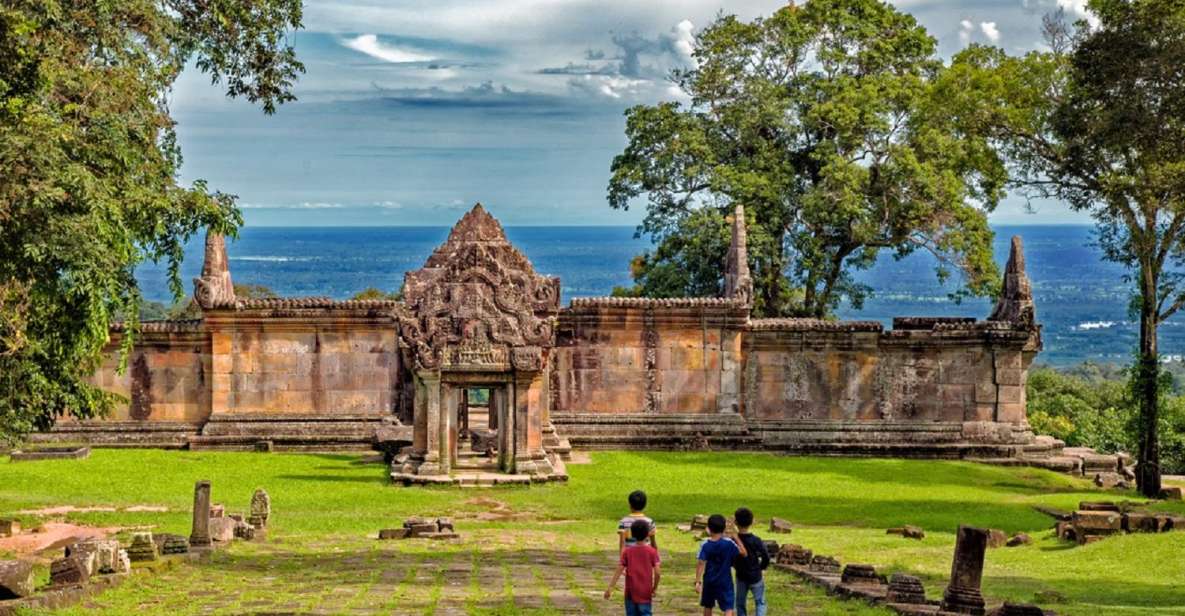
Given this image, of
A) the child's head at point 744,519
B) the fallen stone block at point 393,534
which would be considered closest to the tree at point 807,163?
the fallen stone block at point 393,534

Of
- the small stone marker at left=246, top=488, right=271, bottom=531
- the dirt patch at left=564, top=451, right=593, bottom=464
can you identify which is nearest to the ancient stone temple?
the dirt patch at left=564, top=451, right=593, bottom=464

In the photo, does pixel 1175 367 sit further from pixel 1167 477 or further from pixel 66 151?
pixel 66 151

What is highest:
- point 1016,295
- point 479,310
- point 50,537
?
→ point 1016,295

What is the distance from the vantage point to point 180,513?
2647cm

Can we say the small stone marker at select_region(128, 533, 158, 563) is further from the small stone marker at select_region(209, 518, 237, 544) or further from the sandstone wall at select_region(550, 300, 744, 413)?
the sandstone wall at select_region(550, 300, 744, 413)

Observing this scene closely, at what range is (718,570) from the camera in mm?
14664

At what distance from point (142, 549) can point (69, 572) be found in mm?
2334

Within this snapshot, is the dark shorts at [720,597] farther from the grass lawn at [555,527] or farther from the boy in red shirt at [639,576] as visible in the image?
the grass lawn at [555,527]

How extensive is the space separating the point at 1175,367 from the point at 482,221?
114857 mm

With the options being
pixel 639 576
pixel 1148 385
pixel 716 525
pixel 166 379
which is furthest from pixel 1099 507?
pixel 166 379

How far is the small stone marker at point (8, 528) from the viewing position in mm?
23734

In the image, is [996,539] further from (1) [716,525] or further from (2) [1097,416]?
(2) [1097,416]

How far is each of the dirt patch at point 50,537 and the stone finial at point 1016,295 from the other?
65.8 feet

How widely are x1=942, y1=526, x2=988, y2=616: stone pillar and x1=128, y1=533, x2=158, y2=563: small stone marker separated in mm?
9291
